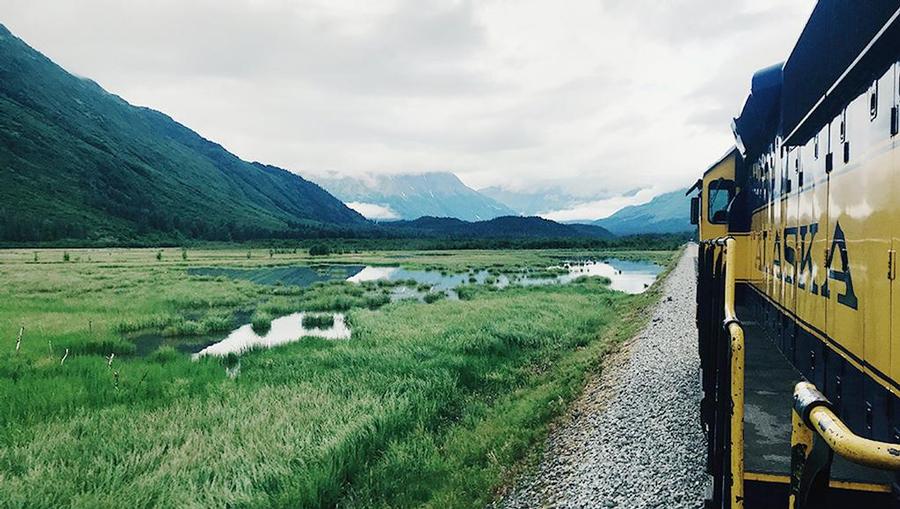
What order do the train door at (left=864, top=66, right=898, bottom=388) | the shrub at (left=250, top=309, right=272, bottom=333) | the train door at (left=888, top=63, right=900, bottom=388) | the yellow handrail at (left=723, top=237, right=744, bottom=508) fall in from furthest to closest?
1. the shrub at (left=250, top=309, right=272, bottom=333)
2. the train door at (left=864, top=66, right=898, bottom=388)
3. the train door at (left=888, top=63, right=900, bottom=388)
4. the yellow handrail at (left=723, top=237, right=744, bottom=508)

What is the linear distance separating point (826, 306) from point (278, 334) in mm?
24626

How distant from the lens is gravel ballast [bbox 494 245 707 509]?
23.6ft

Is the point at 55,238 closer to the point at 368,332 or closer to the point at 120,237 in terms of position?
the point at 120,237

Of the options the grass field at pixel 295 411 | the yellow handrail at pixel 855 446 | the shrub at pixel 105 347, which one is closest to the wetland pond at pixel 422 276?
the shrub at pixel 105 347

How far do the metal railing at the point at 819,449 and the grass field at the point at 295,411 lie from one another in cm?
686

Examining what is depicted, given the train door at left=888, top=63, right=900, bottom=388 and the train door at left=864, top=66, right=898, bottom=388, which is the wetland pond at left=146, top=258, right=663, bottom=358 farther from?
the train door at left=888, top=63, right=900, bottom=388

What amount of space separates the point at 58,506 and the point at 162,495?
1362 millimetres

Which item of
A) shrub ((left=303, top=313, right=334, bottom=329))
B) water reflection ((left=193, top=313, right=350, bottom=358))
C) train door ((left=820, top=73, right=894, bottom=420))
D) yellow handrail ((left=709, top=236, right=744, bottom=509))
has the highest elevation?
train door ((left=820, top=73, right=894, bottom=420))

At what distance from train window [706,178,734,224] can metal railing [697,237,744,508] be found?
909 cm

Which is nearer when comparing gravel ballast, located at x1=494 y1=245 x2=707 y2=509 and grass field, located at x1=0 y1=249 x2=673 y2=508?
gravel ballast, located at x1=494 y1=245 x2=707 y2=509

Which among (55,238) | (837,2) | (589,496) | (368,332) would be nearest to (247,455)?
(589,496)

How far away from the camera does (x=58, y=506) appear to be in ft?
27.1

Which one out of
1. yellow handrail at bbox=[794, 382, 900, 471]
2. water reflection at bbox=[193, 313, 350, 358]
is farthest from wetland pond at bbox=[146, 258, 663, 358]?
yellow handrail at bbox=[794, 382, 900, 471]

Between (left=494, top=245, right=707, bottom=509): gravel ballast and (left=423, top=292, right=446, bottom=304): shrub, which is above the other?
(left=494, top=245, right=707, bottom=509): gravel ballast
